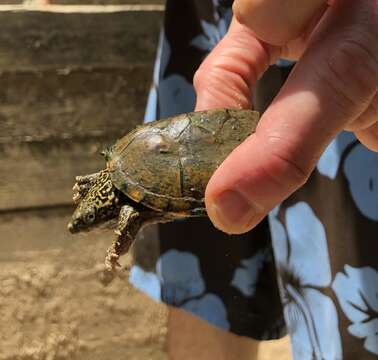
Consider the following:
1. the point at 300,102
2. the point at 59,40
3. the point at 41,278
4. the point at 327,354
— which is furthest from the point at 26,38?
the point at 300,102

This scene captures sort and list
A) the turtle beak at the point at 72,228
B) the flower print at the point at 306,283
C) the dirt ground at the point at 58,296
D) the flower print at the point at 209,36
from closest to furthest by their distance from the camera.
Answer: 1. the turtle beak at the point at 72,228
2. the flower print at the point at 306,283
3. the flower print at the point at 209,36
4. the dirt ground at the point at 58,296

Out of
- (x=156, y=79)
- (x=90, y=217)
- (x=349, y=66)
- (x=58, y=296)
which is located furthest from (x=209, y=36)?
(x=58, y=296)

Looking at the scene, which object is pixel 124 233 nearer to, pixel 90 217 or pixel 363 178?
pixel 90 217

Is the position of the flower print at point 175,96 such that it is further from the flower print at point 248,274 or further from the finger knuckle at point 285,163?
the finger knuckle at point 285,163

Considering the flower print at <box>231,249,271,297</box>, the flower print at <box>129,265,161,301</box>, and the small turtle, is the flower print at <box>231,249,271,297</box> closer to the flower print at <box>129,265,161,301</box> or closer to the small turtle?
the flower print at <box>129,265,161,301</box>

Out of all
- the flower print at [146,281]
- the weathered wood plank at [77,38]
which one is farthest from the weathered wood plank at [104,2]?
the flower print at [146,281]

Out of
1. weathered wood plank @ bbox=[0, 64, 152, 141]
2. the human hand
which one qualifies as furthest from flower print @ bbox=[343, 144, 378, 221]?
weathered wood plank @ bbox=[0, 64, 152, 141]
